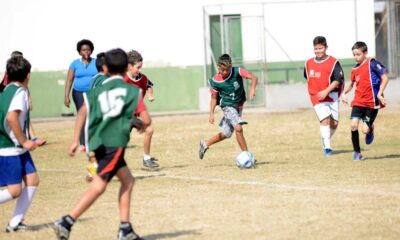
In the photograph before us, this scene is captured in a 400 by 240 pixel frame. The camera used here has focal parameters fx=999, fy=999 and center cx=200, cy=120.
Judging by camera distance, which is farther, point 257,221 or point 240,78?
point 240,78

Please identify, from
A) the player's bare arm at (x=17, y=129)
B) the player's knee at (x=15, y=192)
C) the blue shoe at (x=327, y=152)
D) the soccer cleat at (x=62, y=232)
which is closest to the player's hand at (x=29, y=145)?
the player's bare arm at (x=17, y=129)

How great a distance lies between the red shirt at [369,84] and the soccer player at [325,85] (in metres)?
0.45

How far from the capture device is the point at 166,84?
1194 inches

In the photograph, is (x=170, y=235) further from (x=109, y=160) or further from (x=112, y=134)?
(x=112, y=134)

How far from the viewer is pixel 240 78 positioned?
14.7 meters

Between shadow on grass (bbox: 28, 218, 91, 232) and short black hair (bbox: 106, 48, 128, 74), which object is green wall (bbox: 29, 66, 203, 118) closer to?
shadow on grass (bbox: 28, 218, 91, 232)

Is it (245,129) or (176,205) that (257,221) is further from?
(245,129)

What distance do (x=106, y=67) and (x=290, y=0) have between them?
22.3 metres

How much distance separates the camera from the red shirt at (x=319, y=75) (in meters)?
15.7

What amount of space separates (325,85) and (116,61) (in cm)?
780

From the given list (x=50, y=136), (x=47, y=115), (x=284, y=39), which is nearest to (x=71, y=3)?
(x=47, y=115)

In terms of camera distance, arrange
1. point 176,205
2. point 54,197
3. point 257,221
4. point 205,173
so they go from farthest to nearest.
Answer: point 205,173 → point 54,197 → point 176,205 → point 257,221

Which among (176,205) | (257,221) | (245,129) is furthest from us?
(245,129)

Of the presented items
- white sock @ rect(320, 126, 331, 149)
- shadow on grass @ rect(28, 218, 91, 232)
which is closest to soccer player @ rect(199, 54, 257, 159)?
white sock @ rect(320, 126, 331, 149)
